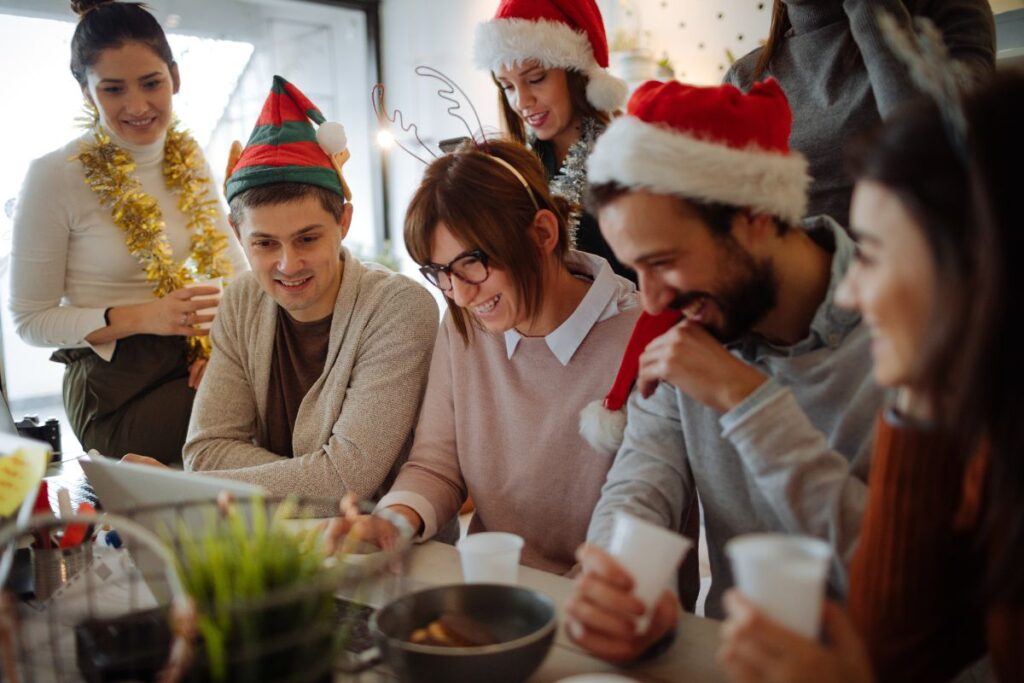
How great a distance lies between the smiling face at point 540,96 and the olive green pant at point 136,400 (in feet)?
3.70

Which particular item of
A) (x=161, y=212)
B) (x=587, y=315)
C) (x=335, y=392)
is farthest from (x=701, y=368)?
(x=161, y=212)

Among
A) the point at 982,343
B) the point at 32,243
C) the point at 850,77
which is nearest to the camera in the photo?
the point at 982,343

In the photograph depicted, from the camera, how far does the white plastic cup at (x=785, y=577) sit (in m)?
0.69

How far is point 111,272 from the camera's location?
2.38 meters

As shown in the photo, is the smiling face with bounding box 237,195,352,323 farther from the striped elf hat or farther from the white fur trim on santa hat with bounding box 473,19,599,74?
the white fur trim on santa hat with bounding box 473,19,599,74

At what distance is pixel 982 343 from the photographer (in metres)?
0.71

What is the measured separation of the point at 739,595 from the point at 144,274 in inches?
83.9

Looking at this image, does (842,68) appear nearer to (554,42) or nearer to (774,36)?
(774,36)

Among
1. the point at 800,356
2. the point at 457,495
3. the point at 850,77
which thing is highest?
the point at 850,77

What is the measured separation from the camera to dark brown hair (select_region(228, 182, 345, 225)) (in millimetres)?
1792

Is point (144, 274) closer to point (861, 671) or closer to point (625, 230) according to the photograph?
point (625, 230)

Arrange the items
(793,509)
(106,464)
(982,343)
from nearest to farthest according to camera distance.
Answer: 1. (982,343)
2. (793,509)
3. (106,464)

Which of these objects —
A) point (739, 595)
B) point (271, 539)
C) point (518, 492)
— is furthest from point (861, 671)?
point (518, 492)

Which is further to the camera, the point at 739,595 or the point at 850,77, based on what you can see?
the point at 850,77
